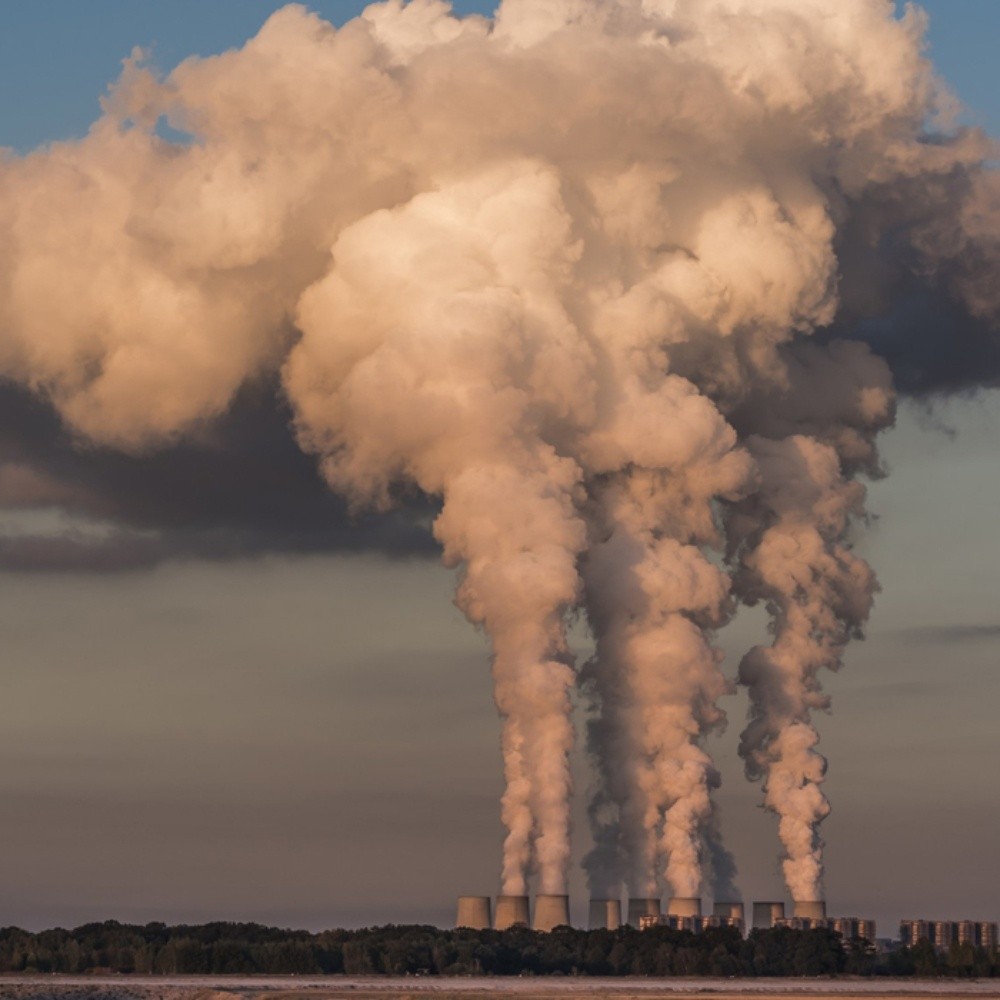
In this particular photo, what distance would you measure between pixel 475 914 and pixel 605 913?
852 centimetres

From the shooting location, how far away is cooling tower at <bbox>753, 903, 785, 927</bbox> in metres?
148

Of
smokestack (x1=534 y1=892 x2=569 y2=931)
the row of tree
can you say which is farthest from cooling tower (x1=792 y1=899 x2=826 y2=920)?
smokestack (x1=534 y1=892 x2=569 y2=931)

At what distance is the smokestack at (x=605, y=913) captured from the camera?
14325 centimetres

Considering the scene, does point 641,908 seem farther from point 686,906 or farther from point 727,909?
point 727,909

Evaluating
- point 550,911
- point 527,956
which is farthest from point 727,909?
point 527,956

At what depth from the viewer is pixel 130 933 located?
448 feet

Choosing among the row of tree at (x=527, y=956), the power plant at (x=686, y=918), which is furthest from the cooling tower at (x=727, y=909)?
the row of tree at (x=527, y=956)

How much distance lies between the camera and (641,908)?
465 feet

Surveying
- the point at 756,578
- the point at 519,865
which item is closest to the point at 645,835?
the point at 519,865

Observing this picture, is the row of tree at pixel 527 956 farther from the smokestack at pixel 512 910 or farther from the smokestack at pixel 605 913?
the smokestack at pixel 605 913

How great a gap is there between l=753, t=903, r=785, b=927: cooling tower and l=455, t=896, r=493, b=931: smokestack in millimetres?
18008

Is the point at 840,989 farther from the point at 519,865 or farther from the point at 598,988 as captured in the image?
the point at 519,865

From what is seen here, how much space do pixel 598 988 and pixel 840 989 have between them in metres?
10.4

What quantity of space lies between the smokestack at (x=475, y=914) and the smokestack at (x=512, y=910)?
3.85m
